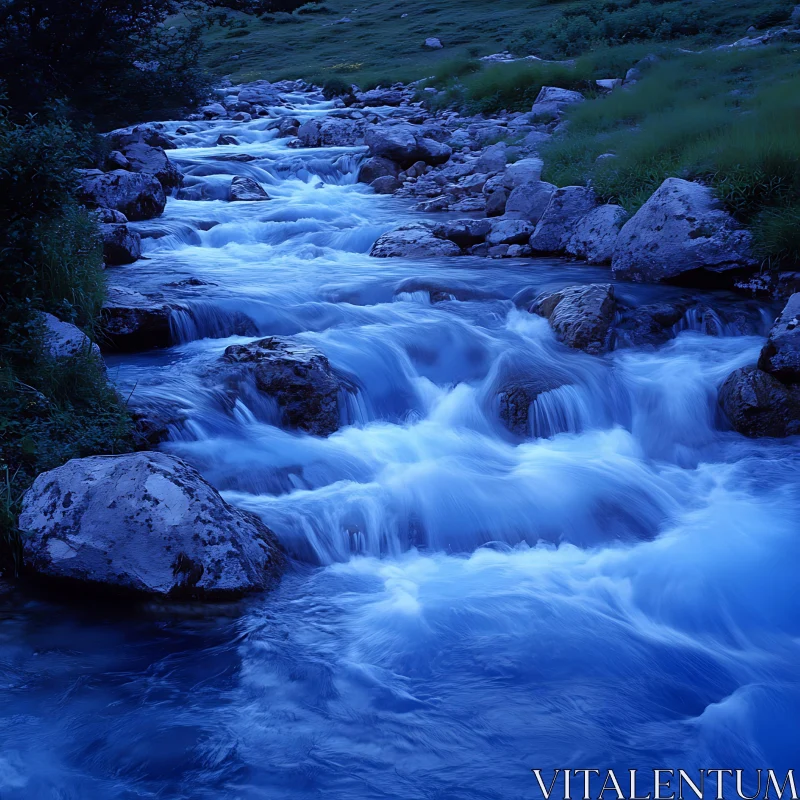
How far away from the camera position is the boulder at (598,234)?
34.1 ft

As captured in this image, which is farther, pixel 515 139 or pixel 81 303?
pixel 515 139

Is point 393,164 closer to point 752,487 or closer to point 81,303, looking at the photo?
point 81,303

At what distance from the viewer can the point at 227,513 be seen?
4.63 metres

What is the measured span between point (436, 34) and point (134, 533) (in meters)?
36.0

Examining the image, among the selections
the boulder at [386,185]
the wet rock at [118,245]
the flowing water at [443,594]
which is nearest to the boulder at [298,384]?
the flowing water at [443,594]

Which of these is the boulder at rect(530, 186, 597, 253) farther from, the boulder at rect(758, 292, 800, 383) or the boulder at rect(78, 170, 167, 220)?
the boulder at rect(78, 170, 167, 220)

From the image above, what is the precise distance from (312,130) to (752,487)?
52.7ft

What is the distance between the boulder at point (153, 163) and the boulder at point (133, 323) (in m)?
7.16

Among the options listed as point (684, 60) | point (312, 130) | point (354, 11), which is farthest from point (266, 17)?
point (684, 60)

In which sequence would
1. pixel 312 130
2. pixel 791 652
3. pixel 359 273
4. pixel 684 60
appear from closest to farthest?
1. pixel 791 652
2. pixel 359 273
3. pixel 684 60
4. pixel 312 130

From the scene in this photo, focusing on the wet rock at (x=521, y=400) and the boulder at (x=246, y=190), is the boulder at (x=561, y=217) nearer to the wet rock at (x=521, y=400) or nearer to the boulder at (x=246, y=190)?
the wet rock at (x=521, y=400)

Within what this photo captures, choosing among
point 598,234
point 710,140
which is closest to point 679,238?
point 598,234

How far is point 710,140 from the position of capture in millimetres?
10914

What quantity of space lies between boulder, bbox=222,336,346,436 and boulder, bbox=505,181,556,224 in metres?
5.91
